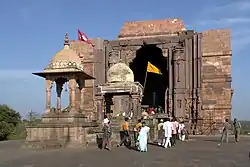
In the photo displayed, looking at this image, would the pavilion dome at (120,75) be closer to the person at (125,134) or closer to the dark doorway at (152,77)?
the person at (125,134)

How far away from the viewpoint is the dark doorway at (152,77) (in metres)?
42.5

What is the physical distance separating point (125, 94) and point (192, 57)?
15516 mm

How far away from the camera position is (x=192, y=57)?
3472 cm

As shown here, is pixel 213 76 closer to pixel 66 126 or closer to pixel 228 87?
pixel 228 87

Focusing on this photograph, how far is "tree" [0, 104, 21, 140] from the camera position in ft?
105

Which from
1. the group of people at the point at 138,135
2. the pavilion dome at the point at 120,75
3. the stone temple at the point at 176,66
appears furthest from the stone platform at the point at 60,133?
the pavilion dome at the point at 120,75

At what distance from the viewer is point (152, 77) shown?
45375mm

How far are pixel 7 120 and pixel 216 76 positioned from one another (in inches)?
731

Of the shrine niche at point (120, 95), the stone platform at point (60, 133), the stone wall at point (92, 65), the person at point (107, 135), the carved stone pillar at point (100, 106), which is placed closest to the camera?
the person at point (107, 135)

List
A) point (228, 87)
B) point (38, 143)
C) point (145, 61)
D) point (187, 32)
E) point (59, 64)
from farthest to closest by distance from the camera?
point (145, 61) < point (187, 32) < point (228, 87) < point (59, 64) < point (38, 143)

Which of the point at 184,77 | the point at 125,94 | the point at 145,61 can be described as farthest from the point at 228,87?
the point at 125,94

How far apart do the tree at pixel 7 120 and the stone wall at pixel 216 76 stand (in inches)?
649

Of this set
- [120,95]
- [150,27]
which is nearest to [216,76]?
[150,27]

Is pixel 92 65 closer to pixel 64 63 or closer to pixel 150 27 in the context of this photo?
pixel 150 27
